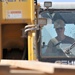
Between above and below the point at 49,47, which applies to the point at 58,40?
above

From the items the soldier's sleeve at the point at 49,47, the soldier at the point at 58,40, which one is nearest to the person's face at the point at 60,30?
the soldier at the point at 58,40

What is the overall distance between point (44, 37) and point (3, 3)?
0.87m

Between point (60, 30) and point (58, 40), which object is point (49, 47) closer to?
point (58, 40)

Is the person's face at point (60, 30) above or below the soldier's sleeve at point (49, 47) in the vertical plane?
above

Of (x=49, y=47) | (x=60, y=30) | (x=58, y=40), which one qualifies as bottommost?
(x=49, y=47)

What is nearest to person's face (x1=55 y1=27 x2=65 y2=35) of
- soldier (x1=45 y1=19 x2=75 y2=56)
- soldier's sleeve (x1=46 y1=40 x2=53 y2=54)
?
soldier (x1=45 y1=19 x2=75 y2=56)

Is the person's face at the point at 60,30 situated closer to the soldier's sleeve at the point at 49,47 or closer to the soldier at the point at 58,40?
the soldier at the point at 58,40

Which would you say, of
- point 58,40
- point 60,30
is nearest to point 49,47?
point 58,40

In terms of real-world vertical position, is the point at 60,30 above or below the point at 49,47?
above

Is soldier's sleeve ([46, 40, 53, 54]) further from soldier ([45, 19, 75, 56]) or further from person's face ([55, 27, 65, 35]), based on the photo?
person's face ([55, 27, 65, 35])

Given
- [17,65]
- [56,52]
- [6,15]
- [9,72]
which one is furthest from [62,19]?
[9,72]

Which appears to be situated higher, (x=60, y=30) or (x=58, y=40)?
(x=60, y=30)

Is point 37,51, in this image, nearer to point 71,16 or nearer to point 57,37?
point 57,37

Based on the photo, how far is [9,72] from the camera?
1.81m
